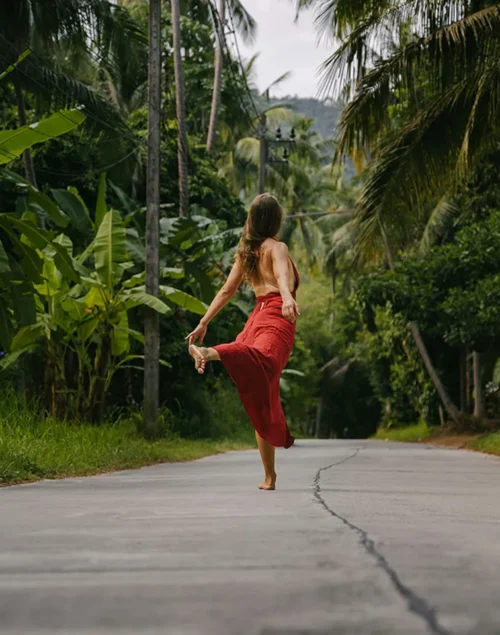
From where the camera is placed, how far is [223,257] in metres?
23.6

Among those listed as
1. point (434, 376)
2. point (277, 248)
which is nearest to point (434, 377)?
point (434, 376)

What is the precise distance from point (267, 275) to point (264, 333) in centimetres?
50

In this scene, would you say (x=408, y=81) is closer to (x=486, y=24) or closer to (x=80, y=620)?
(x=486, y=24)

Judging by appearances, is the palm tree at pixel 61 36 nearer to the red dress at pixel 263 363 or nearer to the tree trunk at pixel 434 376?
the red dress at pixel 263 363

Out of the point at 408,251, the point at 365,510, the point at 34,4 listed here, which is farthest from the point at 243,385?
the point at 408,251

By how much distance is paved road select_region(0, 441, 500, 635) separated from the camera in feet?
10.6

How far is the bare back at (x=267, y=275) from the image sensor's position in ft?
26.7

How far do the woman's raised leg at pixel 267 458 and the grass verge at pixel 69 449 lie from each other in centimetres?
233

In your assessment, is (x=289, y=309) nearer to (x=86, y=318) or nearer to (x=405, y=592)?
(x=405, y=592)

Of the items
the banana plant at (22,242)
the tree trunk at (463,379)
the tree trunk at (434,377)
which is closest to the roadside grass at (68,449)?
the banana plant at (22,242)

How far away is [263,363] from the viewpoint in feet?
25.2

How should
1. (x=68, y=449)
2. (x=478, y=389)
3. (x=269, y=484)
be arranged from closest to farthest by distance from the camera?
(x=269, y=484)
(x=68, y=449)
(x=478, y=389)

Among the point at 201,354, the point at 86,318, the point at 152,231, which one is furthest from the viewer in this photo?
the point at 152,231

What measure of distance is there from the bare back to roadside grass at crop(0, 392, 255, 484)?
2823mm
